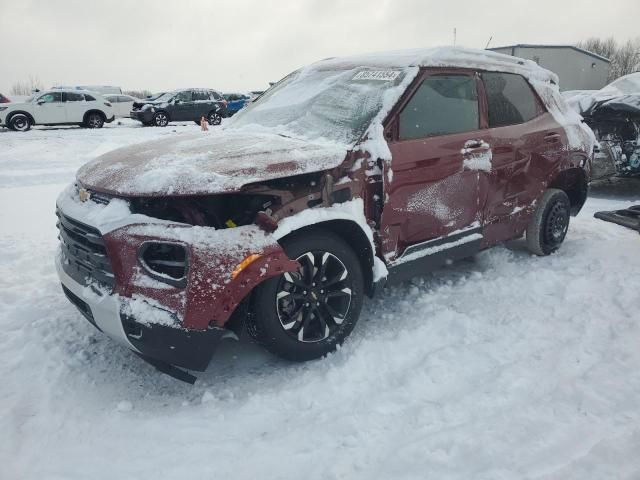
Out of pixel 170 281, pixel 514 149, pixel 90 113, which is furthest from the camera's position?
pixel 90 113

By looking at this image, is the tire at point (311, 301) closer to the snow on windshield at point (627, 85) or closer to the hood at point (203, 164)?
the hood at point (203, 164)

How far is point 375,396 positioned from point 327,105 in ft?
6.60

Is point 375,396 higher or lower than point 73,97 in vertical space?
lower

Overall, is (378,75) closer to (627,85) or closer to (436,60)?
(436,60)

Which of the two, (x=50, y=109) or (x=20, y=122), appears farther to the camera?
(x=50, y=109)

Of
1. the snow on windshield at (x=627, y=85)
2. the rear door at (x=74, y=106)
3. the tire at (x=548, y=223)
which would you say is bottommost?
the rear door at (x=74, y=106)

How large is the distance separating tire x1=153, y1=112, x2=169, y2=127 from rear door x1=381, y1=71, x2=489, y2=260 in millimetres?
18007

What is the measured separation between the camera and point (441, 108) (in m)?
3.39

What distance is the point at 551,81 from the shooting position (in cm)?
459

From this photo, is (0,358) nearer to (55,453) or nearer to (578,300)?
(55,453)

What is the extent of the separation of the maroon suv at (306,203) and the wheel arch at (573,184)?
15.7 inches

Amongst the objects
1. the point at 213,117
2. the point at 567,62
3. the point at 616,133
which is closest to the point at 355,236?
the point at 616,133

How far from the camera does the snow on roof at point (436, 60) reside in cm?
340

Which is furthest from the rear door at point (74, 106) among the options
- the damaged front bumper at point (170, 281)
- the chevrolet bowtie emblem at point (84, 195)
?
the damaged front bumper at point (170, 281)
